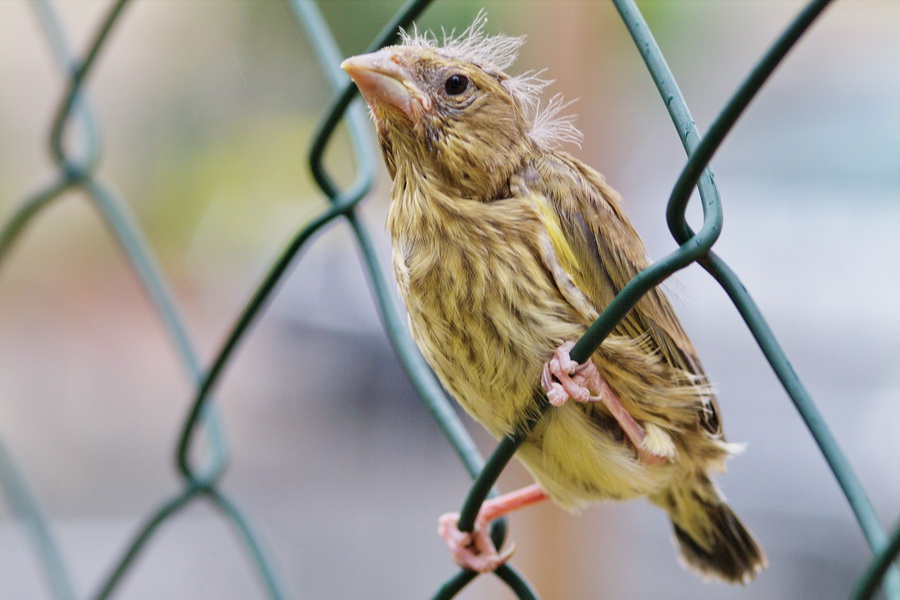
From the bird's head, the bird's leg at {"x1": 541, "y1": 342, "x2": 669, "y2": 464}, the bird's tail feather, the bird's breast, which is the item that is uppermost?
the bird's head

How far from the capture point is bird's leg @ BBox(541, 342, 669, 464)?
125cm

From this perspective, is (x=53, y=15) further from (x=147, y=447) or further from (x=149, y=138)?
(x=147, y=447)

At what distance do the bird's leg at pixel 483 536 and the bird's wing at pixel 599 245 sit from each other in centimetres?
38

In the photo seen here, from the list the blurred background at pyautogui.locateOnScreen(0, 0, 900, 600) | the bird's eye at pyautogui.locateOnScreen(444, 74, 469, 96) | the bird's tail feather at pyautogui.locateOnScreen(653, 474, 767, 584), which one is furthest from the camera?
the blurred background at pyautogui.locateOnScreen(0, 0, 900, 600)

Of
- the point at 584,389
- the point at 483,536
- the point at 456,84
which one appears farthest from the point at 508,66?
the point at 483,536

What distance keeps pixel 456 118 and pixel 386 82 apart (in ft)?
0.46

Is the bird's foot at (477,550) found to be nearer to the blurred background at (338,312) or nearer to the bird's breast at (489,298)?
the bird's breast at (489,298)

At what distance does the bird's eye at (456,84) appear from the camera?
1494 millimetres

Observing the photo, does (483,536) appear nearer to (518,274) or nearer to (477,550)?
(477,550)

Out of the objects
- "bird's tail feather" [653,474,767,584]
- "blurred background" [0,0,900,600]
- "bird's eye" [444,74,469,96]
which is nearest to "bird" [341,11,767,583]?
"bird's eye" [444,74,469,96]

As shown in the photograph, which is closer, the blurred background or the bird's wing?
the bird's wing

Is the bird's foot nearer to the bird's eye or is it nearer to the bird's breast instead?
the bird's breast

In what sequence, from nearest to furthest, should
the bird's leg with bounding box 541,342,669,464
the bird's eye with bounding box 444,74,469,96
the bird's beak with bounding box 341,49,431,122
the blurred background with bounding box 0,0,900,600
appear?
the bird's leg with bounding box 541,342,669,464
the bird's beak with bounding box 341,49,431,122
the bird's eye with bounding box 444,74,469,96
the blurred background with bounding box 0,0,900,600

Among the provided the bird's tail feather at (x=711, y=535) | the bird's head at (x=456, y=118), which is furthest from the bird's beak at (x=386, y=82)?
the bird's tail feather at (x=711, y=535)
